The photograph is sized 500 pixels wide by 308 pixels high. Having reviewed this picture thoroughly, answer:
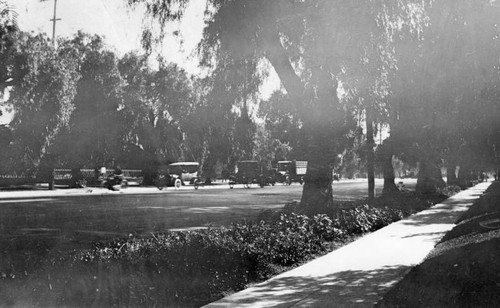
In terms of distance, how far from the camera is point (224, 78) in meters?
15.0

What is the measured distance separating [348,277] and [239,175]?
133ft

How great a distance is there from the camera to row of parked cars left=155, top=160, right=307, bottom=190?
41094 mm

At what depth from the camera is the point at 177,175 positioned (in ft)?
138

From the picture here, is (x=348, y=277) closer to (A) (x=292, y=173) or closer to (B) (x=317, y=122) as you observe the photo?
(B) (x=317, y=122)

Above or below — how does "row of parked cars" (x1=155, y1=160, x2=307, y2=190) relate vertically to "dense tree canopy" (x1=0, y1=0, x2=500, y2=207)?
below

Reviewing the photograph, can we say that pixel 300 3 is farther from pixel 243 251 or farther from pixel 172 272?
pixel 172 272

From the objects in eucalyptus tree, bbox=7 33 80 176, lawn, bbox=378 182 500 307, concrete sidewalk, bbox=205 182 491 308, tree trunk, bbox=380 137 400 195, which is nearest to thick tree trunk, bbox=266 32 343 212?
concrete sidewalk, bbox=205 182 491 308

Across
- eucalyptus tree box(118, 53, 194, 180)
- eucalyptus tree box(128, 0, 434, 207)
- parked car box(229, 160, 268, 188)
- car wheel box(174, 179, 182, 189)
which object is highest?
eucalyptus tree box(118, 53, 194, 180)

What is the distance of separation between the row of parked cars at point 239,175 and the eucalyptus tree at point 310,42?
24.4 m

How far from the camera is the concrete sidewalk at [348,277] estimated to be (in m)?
5.92

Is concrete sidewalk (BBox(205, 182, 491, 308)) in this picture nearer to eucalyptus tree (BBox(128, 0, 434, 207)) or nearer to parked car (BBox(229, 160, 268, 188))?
eucalyptus tree (BBox(128, 0, 434, 207))

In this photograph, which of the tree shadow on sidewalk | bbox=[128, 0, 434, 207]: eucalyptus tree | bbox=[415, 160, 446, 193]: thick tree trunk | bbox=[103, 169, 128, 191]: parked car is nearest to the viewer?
the tree shadow on sidewalk

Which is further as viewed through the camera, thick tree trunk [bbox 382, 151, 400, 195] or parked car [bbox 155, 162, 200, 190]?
parked car [bbox 155, 162, 200, 190]

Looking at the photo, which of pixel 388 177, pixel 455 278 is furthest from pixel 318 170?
pixel 388 177
